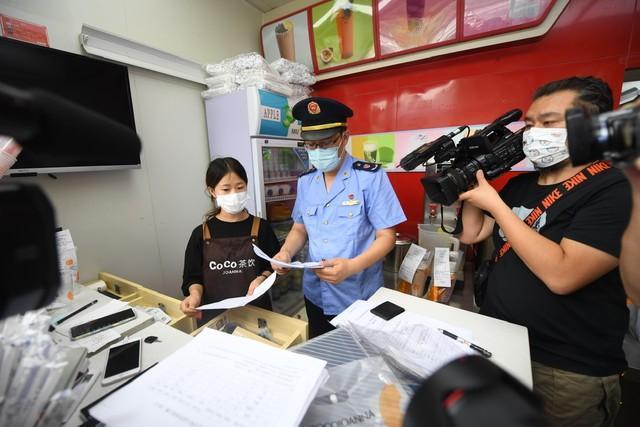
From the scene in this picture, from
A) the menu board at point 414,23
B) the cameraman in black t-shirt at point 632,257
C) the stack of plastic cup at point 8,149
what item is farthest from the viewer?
the menu board at point 414,23

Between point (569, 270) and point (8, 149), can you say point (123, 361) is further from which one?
point (569, 270)

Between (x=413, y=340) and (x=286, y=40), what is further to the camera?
(x=286, y=40)

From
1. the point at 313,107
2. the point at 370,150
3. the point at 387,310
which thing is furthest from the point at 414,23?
the point at 387,310

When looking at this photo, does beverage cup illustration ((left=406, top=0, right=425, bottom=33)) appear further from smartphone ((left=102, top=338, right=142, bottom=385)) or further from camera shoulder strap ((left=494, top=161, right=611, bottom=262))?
smartphone ((left=102, top=338, right=142, bottom=385))

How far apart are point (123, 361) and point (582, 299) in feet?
4.59

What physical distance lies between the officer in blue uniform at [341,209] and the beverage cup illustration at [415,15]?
135cm

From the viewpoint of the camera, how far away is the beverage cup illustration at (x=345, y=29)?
2322mm

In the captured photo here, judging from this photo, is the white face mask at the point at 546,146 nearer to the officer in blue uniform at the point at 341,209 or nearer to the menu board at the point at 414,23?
the officer in blue uniform at the point at 341,209

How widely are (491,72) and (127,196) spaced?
2.91 metres

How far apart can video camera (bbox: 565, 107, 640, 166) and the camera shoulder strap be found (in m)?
0.62

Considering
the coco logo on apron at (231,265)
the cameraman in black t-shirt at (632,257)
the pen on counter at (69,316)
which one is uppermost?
the cameraman in black t-shirt at (632,257)

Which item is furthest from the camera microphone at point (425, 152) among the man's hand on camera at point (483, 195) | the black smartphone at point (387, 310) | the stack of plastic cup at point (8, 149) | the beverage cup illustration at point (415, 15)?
the beverage cup illustration at point (415, 15)

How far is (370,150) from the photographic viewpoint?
2670 mm

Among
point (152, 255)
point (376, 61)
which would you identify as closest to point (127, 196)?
point (152, 255)
